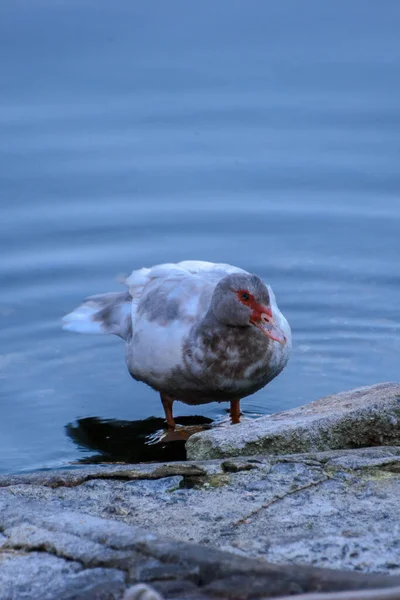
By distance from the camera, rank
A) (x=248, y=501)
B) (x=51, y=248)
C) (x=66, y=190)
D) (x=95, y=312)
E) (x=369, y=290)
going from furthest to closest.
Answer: (x=66, y=190)
(x=51, y=248)
(x=369, y=290)
(x=95, y=312)
(x=248, y=501)

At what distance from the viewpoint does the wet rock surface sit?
98.0 inches

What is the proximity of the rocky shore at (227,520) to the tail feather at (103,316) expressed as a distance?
231cm

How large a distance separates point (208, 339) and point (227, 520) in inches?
97.7

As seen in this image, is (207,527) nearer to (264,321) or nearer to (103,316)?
(264,321)

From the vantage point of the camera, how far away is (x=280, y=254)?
301 inches

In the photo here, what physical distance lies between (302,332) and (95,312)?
1.30 m

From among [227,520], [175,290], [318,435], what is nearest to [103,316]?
[175,290]

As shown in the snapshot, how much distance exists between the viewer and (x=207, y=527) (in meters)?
3.02

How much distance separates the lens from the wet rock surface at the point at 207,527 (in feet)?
8.16

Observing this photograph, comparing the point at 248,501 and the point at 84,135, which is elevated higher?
the point at 84,135

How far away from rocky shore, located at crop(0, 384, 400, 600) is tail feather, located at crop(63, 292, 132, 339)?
7.56 feet

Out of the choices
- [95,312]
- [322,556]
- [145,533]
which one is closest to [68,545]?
→ [145,533]

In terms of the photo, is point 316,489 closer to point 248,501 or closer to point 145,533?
point 248,501

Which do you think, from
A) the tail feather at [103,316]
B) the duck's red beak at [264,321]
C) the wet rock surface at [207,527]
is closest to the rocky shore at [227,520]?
the wet rock surface at [207,527]
